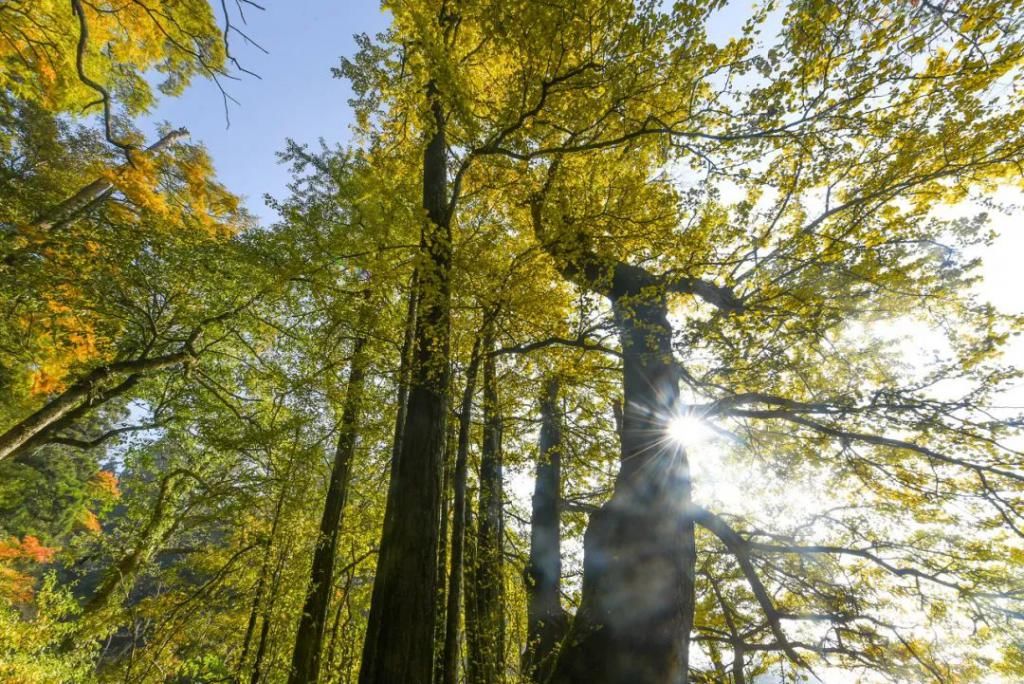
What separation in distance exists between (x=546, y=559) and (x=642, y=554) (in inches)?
60.4

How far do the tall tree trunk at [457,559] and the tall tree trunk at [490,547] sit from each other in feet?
1.69

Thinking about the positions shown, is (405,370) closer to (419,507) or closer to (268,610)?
(419,507)

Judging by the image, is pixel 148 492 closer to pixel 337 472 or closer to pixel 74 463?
pixel 337 472

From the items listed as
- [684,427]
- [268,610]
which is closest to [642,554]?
[684,427]

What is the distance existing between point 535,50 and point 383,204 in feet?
8.44

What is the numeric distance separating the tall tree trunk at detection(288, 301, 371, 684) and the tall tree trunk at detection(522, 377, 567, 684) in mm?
2675

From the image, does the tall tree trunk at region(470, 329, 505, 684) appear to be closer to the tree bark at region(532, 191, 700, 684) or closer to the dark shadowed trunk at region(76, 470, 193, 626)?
the tree bark at region(532, 191, 700, 684)

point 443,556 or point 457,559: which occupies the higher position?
point 443,556

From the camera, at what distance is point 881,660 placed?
15.5ft

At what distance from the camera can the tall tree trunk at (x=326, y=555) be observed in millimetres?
5582

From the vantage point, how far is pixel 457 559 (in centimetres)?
363

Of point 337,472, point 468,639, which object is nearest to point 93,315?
point 337,472

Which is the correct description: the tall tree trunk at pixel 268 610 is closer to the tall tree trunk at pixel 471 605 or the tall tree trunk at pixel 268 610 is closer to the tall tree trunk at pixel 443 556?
the tall tree trunk at pixel 443 556

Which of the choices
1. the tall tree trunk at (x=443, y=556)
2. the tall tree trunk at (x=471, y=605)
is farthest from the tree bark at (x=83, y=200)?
the tall tree trunk at (x=471, y=605)
